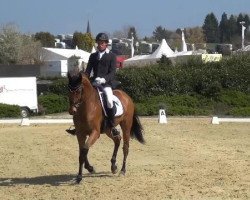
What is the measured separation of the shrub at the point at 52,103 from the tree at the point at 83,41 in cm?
7305

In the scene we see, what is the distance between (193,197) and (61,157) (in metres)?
5.72

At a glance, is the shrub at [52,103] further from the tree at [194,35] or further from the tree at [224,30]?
the tree at [224,30]

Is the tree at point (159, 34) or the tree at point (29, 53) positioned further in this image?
the tree at point (159, 34)

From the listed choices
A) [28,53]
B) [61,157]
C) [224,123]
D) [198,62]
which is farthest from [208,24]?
[61,157]

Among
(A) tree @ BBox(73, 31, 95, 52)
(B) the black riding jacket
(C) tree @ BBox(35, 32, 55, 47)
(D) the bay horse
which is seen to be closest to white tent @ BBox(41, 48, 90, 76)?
(A) tree @ BBox(73, 31, 95, 52)

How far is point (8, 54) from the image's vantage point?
7981cm

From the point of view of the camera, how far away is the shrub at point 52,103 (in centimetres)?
3606

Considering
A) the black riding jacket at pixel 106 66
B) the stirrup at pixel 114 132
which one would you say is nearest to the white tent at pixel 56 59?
the stirrup at pixel 114 132

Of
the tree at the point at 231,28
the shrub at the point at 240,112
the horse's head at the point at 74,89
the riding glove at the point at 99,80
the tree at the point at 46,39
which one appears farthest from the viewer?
the tree at the point at 231,28

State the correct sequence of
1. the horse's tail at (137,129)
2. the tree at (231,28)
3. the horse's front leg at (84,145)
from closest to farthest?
the horse's front leg at (84,145), the horse's tail at (137,129), the tree at (231,28)

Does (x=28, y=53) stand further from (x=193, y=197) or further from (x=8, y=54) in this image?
(x=193, y=197)

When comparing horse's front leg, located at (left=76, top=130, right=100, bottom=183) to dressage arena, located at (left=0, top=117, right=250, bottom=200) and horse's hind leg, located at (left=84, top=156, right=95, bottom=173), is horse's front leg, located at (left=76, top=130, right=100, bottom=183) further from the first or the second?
horse's hind leg, located at (left=84, top=156, right=95, bottom=173)

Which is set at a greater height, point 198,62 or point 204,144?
point 198,62

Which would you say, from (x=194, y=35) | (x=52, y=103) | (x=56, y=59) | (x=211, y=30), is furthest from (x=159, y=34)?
(x=52, y=103)
